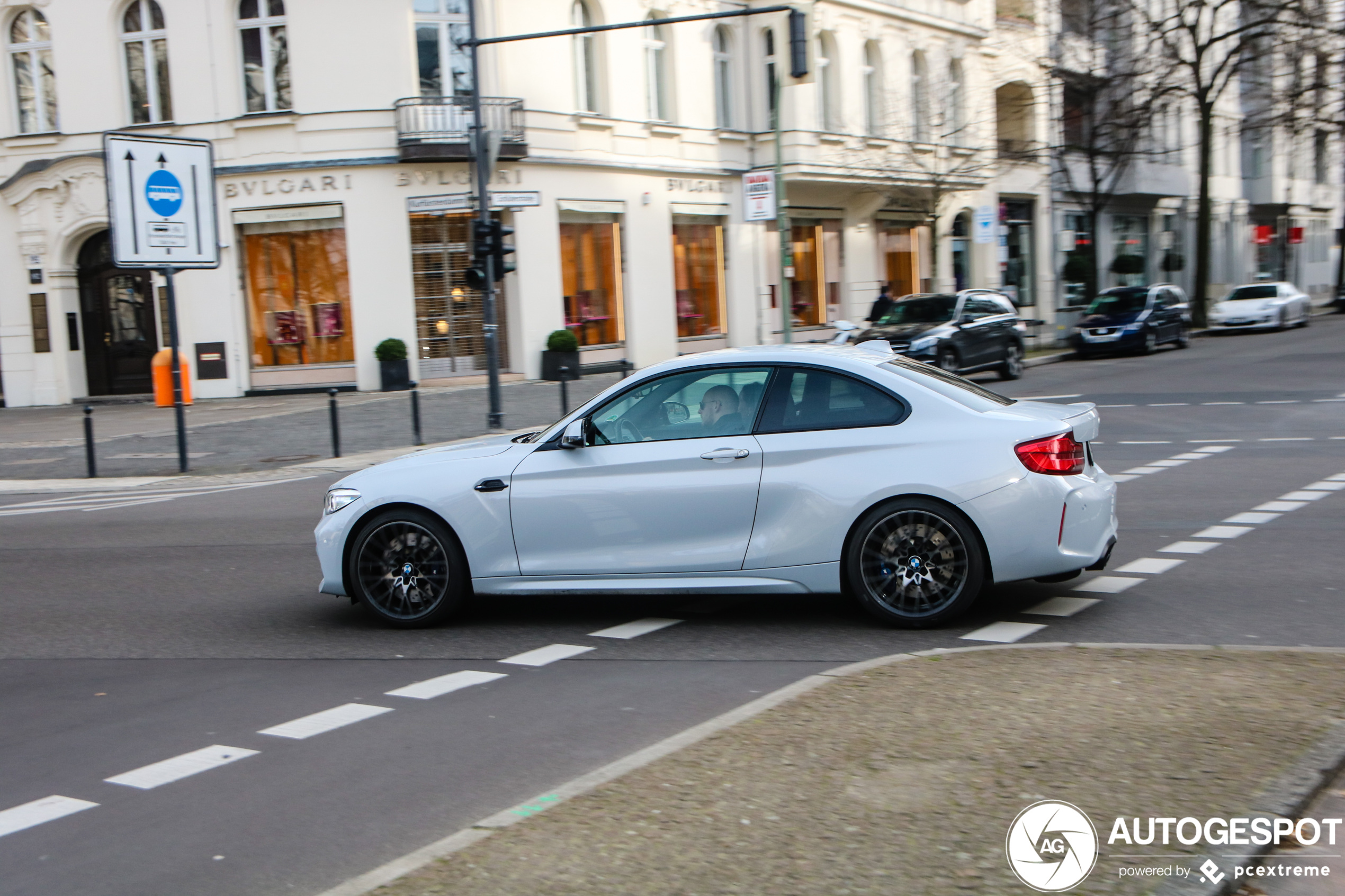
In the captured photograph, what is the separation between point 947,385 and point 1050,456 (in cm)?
74

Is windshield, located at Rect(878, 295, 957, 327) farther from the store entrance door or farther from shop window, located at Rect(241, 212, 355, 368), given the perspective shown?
the store entrance door

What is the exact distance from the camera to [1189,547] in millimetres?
8703

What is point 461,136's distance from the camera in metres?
26.7

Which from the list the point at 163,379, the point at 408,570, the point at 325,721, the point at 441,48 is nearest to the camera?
the point at 325,721

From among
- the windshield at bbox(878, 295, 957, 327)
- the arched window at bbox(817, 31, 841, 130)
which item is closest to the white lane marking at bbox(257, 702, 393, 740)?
the windshield at bbox(878, 295, 957, 327)

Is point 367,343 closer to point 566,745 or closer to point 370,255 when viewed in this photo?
point 370,255

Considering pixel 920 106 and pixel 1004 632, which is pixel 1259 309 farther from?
pixel 1004 632

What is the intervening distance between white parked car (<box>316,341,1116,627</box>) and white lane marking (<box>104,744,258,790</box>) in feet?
6.98

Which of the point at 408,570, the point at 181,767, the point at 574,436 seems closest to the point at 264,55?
the point at 408,570

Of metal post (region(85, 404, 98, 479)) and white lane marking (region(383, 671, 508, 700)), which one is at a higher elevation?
metal post (region(85, 404, 98, 479))

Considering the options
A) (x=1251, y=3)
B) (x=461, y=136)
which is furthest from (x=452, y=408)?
(x=1251, y=3)

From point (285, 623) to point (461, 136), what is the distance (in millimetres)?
20411

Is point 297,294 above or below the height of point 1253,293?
above

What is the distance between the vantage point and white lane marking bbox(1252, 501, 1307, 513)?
998 centimetres
